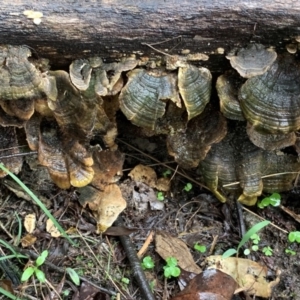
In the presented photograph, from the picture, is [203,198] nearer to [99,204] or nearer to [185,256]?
[185,256]

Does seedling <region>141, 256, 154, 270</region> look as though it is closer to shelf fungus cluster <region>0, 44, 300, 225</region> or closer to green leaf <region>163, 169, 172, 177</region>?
shelf fungus cluster <region>0, 44, 300, 225</region>

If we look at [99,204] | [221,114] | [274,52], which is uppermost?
[274,52]

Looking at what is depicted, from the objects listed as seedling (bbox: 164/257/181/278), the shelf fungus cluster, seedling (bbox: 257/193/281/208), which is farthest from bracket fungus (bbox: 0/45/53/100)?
seedling (bbox: 257/193/281/208)

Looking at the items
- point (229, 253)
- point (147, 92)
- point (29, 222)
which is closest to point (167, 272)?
point (229, 253)

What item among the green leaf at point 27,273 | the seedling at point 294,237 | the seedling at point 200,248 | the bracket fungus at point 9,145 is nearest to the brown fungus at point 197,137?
the seedling at point 200,248

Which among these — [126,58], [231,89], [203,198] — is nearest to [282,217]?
[203,198]
